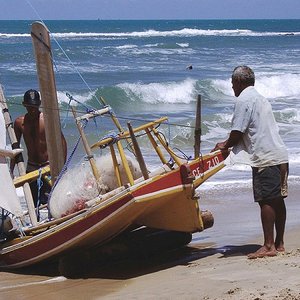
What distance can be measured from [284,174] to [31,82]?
2023 centimetres

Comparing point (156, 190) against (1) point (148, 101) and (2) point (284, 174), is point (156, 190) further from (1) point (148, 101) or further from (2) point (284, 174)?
(1) point (148, 101)

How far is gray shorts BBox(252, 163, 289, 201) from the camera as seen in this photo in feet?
21.2

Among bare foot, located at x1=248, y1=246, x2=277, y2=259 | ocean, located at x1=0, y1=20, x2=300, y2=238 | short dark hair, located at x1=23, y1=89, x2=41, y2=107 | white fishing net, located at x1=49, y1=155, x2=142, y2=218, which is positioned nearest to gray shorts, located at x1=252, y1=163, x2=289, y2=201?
bare foot, located at x1=248, y1=246, x2=277, y2=259

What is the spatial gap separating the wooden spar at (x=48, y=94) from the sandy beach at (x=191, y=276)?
101 cm

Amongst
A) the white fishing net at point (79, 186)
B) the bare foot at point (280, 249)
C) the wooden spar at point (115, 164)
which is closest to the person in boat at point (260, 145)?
the bare foot at point (280, 249)

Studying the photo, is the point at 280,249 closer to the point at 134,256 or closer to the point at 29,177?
the point at 134,256

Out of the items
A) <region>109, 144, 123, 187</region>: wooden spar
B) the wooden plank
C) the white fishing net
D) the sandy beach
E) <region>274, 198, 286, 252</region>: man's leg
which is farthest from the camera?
the wooden plank

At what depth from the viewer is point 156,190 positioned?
250 inches

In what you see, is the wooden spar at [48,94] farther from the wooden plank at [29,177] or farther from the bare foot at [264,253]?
the bare foot at [264,253]

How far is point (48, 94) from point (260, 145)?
2008 mm

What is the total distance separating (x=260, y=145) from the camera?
253 inches

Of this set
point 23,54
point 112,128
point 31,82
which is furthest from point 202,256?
point 23,54

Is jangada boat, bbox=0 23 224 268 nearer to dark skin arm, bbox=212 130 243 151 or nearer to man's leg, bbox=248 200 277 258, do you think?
dark skin arm, bbox=212 130 243 151

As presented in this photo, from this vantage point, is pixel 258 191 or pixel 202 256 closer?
pixel 258 191
